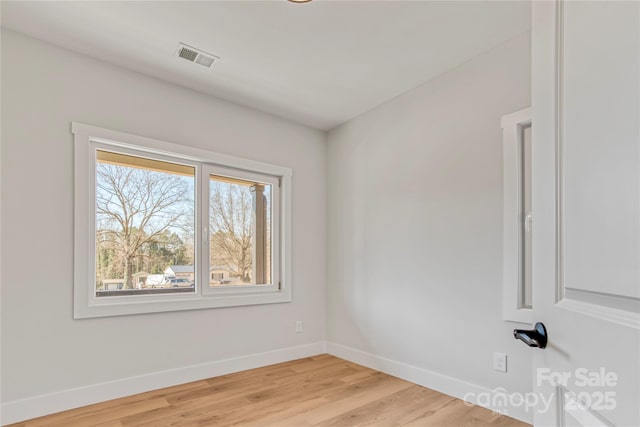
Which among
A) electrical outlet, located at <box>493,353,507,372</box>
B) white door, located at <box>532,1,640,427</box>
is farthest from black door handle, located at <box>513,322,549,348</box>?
electrical outlet, located at <box>493,353,507,372</box>

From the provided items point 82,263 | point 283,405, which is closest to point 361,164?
point 283,405

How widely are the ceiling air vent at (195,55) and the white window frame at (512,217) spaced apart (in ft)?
7.00

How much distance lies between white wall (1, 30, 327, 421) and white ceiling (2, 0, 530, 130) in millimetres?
175

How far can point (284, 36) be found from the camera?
2396 mm

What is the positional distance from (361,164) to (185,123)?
1.69 m

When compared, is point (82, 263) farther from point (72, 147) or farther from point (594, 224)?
point (594, 224)

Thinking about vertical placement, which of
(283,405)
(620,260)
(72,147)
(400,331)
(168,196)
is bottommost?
(283,405)

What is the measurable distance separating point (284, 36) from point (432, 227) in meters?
1.79

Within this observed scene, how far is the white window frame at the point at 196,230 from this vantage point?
254 cm

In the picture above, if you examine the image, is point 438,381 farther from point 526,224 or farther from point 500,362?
point 526,224

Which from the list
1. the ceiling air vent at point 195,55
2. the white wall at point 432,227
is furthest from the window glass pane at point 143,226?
the white wall at point 432,227

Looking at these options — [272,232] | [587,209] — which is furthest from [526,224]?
[272,232]

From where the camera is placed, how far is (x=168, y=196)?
121 inches

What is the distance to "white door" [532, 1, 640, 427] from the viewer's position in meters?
0.54
